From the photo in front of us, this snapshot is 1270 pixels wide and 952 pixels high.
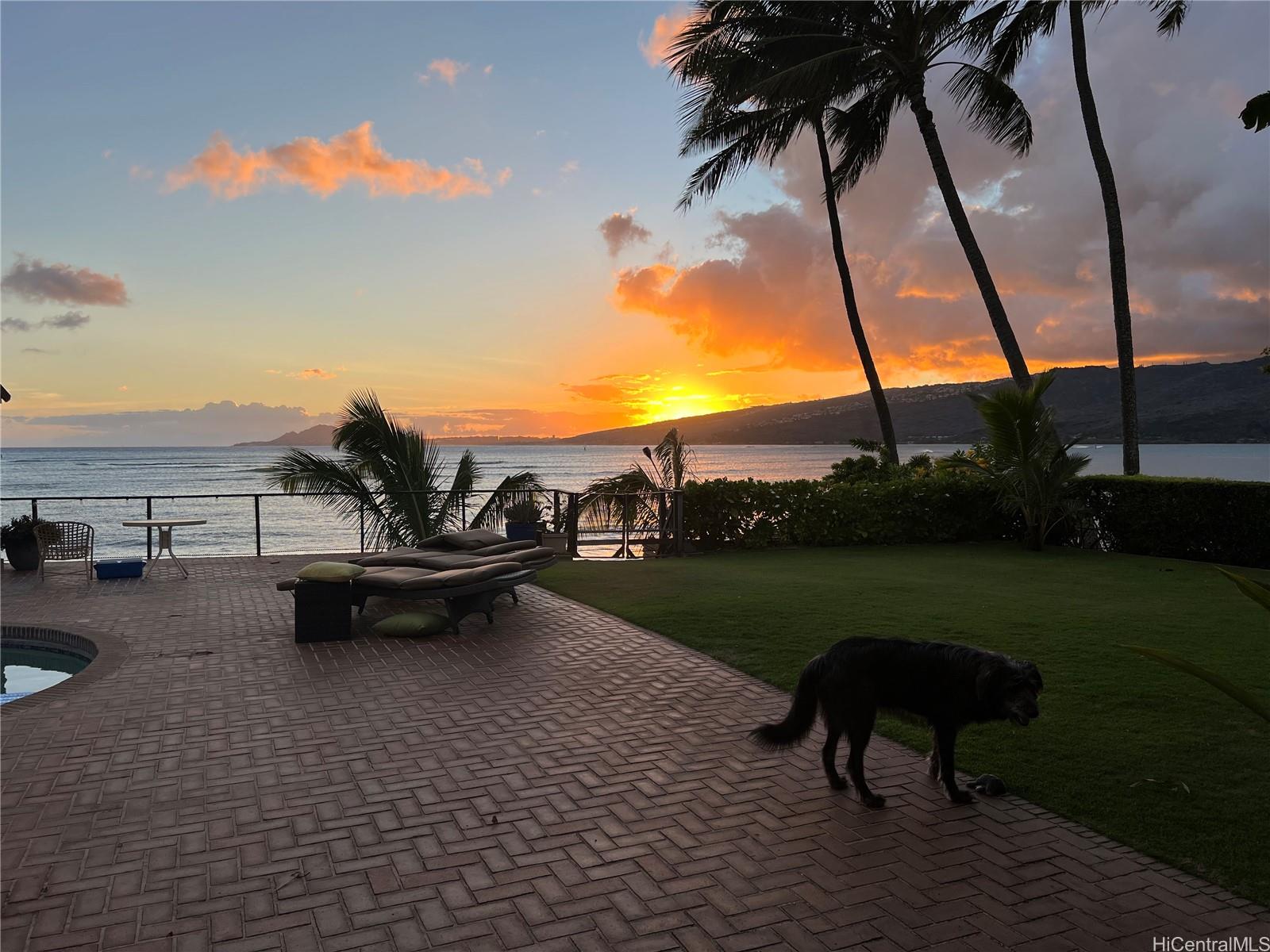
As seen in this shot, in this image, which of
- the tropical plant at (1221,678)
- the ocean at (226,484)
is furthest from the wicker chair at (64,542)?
the tropical plant at (1221,678)

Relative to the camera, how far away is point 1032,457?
42.4ft

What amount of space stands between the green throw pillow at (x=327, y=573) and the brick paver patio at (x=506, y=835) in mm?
1468

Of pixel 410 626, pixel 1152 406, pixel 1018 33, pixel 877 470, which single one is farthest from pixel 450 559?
pixel 1152 406

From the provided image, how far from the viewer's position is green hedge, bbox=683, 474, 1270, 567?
11992 millimetres

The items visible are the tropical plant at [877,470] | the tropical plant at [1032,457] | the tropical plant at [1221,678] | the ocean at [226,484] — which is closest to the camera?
the tropical plant at [1221,678]

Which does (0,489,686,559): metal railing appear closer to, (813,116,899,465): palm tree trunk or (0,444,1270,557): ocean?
(0,444,1270,557): ocean

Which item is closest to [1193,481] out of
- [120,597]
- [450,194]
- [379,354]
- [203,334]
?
[450,194]

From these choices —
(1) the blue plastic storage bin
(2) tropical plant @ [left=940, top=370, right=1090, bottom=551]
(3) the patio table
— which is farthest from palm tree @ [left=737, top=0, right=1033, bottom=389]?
(1) the blue plastic storage bin

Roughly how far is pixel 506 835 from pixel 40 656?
6.31 metres

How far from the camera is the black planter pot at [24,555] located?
1102 cm

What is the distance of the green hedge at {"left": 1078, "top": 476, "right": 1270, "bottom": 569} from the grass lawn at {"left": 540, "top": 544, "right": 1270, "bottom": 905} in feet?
2.04

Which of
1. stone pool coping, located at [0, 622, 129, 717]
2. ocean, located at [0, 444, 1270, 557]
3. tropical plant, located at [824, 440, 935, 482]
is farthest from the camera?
ocean, located at [0, 444, 1270, 557]

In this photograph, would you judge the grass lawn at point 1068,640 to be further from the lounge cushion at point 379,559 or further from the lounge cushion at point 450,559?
the lounge cushion at point 379,559

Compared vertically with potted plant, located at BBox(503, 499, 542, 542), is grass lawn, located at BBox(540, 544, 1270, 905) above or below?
below
